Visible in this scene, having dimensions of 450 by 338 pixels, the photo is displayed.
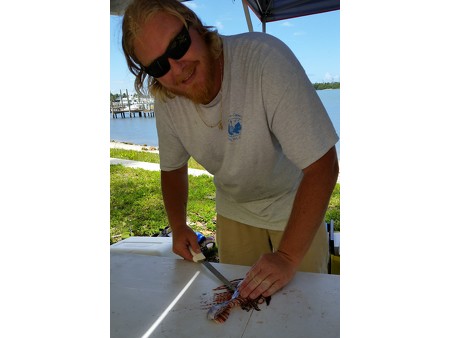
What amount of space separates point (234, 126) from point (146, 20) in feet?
1.48

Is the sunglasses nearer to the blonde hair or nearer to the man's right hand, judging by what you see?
the blonde hair

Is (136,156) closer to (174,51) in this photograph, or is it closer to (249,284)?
(174,51)

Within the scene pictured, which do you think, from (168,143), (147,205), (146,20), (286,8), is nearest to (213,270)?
(168,143)

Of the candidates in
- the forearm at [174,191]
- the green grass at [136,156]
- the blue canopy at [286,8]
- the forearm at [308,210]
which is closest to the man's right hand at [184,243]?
the forearm at [174,191]

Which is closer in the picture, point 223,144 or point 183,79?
point 183,79

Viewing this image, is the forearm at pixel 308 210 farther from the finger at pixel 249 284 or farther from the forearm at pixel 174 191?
the forearm at pixel 174 191

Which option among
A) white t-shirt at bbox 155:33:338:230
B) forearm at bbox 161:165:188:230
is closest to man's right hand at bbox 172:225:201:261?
forearm at bbox 161:165:188:230

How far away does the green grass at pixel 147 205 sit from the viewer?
4352 millimetres

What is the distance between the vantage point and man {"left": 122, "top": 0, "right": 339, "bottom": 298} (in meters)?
1.06

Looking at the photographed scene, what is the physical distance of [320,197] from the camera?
1061 mm

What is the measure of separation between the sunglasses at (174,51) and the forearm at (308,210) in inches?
22.1
